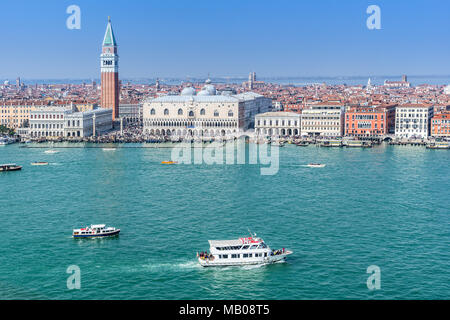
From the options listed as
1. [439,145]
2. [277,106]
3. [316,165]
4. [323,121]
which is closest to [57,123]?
[323,121]

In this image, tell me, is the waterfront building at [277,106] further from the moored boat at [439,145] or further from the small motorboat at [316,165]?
the small motorboat at [316,165]

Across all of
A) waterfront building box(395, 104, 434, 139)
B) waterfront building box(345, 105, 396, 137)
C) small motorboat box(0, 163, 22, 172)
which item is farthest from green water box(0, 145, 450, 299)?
waterfront building box(345, 105, 396, 137)

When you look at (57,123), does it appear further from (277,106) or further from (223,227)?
(277,106)

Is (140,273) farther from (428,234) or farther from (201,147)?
(201,147)

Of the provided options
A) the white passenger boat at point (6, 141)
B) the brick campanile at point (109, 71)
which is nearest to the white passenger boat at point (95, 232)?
the white passenger boat at point (6, 141)

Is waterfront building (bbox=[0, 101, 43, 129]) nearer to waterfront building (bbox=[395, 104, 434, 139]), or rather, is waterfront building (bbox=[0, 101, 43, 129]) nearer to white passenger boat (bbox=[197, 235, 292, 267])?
waterfront building (bbox=[395, 104, 434, 139])
